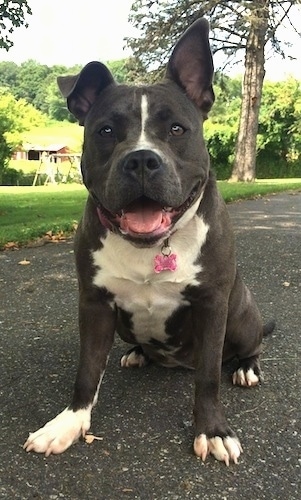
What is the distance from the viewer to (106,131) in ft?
8.39

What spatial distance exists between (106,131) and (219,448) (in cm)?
135

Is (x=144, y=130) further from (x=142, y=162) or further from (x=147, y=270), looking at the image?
(x=147, y=270)

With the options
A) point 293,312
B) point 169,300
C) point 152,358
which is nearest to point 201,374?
point 169,300

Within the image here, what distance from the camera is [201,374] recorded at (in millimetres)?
2555

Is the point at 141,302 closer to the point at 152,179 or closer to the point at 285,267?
the point at 152,179

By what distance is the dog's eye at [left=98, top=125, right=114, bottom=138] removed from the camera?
2.54 meters

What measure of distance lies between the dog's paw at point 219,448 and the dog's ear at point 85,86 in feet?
4.88

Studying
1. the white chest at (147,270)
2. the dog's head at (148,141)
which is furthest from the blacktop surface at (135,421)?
the dog's head at (148,141)

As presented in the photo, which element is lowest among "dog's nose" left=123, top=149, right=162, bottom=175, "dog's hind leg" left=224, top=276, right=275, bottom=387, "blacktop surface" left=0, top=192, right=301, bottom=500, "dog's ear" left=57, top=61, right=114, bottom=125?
"blacktop surface" left=0, top=192, right=301, bottom=500

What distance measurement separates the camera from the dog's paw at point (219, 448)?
234 centimetres

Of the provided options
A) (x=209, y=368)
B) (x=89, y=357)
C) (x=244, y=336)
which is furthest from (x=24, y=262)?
(x=209, y=368)

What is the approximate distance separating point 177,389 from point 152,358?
1.09 feet

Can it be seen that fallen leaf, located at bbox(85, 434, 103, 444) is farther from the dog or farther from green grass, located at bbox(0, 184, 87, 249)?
green grass, located at bbox(0, 184, 87, 249)

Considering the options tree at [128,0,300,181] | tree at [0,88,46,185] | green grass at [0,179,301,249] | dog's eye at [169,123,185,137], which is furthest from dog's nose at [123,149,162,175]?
tree at [0,88,46,185]
